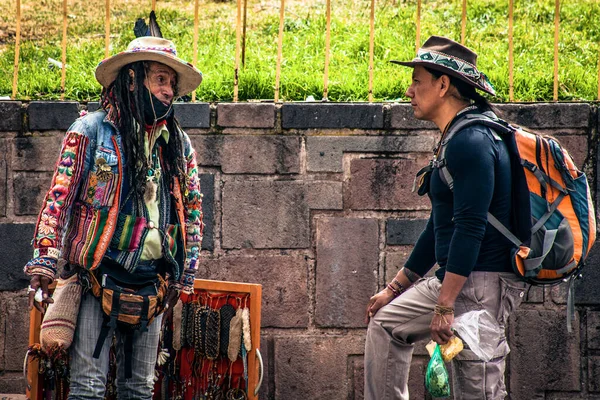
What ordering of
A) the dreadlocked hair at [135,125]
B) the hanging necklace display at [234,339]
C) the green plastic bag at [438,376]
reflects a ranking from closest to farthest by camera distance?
the green plastic bag at [438,376] < the dreadlocked hair at [135,125] < the hanging necklace display at [234,339]

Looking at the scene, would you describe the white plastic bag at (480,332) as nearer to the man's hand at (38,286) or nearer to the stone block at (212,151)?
the man's hand at (38,286)

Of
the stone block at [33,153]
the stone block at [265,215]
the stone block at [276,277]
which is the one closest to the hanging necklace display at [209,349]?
the stone block at [276,277]

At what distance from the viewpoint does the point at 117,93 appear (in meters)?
4.09

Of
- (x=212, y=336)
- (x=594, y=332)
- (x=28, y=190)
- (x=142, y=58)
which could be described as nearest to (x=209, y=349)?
(x=212, y=336)

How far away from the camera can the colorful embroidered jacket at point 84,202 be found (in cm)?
376

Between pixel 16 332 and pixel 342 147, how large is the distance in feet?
7.78

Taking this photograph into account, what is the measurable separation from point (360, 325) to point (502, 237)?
1.80 meters

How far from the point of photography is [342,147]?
552 cm

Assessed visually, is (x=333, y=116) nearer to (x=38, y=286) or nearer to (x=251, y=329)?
(x=251, y=329)

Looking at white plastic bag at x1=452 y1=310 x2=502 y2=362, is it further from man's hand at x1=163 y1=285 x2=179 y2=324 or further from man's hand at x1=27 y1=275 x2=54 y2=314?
man's hand at x1=27 y1=275 x2=54 y2=314

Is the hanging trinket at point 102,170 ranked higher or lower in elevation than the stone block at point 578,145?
lower

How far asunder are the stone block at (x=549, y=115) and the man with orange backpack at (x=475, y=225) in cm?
144

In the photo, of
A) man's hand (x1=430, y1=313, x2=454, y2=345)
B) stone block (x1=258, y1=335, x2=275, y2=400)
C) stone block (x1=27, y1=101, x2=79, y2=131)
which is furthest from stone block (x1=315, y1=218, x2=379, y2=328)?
stone block (x1=27, y1=101, x2=79, y2=131)

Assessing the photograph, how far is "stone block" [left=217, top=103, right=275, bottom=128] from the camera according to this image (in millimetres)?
5504
